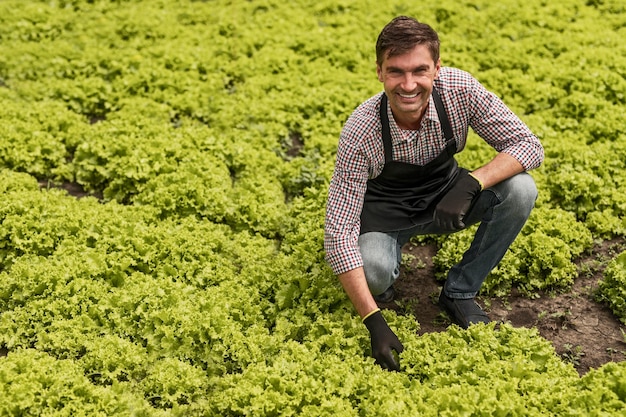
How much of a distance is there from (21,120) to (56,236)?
8.55ft

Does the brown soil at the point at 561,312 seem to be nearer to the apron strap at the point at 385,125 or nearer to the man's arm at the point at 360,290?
the man's arm at the point at 360,290

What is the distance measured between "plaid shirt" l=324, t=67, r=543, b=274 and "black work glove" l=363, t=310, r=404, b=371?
47cm

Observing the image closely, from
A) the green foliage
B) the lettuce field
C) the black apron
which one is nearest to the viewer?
the lettuce field

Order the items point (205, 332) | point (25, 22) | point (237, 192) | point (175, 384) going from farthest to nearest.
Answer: point (25, 22) < point (237, 192) < point (205, 332) < point (175, 384)

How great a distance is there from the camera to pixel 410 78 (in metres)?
5.29

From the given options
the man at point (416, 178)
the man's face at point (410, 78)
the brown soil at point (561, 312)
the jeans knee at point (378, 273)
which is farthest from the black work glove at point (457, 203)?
the brown soil at point (561, 312)

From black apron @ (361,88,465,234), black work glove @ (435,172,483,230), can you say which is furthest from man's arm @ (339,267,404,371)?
black work glove @ (435,172,483,230)

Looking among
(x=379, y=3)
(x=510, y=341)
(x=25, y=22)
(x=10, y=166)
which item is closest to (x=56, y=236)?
(x=10, y=166)

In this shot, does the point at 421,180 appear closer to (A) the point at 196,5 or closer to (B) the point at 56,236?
(B) the point at 56,236

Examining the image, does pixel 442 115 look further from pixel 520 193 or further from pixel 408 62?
pixel 520 193

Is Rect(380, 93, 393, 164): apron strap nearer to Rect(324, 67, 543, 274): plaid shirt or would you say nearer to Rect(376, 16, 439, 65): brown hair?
Rect(324, 67, 543, 274): plaid shirt

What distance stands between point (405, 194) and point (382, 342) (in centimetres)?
135

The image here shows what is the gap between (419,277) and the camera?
688cm

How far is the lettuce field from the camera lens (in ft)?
16.9
